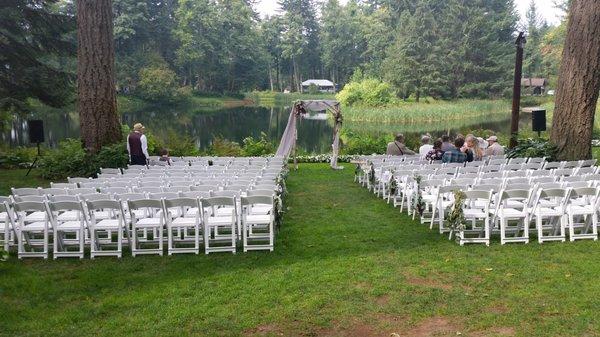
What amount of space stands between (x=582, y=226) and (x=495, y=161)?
4216 millimetres

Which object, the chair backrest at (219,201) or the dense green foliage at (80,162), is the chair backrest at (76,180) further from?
the dense green foliage at (80,162)

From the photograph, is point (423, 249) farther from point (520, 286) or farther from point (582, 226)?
point (582, 226)

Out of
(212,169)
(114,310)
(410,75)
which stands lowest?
(114,310)

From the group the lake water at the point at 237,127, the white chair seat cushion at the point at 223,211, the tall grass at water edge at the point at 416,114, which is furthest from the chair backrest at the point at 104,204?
the tall grass at water edge at the point at 416,114

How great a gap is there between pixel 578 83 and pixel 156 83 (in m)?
55.4

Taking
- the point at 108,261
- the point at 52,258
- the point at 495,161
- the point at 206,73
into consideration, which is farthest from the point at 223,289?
the point at 206,73

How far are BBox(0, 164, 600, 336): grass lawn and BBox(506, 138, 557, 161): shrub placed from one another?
21.7 ft

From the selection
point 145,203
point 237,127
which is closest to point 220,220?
point 145,203

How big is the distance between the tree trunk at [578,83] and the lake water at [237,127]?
14.1 meters

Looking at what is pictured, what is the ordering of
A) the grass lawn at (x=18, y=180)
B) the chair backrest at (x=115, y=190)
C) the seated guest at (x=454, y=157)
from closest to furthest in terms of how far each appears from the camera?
the chair backrest at (x=115, y=190), the seated guest at (x=454, y=157), the grass lawn at (x=18, y=180)

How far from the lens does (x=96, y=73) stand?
15.2m

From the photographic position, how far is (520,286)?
19.0 ft

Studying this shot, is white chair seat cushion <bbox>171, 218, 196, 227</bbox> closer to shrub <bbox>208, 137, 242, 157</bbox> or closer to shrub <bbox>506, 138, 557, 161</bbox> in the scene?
shrub <bbox>506, 138, 557, 161</bbox>

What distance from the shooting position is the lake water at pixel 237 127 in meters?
34.0
